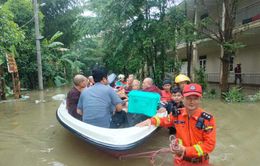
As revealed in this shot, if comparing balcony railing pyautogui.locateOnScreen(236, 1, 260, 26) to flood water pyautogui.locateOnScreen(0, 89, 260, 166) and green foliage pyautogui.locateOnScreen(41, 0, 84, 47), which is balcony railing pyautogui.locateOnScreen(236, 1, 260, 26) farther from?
green foliage pyautogui.locateOnScreen(41, 0, 84, 47)

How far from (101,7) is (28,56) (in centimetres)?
740

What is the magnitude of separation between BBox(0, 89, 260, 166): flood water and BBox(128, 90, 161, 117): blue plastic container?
758mm

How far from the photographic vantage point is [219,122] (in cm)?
849

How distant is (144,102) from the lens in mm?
5652

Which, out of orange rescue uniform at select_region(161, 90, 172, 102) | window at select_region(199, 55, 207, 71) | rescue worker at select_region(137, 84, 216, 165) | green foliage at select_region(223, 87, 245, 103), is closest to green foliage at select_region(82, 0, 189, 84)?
green foliage at select_region(223, 87, 245, 103)

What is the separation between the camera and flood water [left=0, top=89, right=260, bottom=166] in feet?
17.3

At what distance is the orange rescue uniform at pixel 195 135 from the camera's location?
98.2 inches

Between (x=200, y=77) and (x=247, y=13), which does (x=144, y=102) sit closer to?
(x=200, y=77)

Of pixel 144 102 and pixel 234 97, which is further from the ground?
pixel 144 102

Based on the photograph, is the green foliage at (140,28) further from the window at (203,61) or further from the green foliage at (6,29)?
the window at (203,61)

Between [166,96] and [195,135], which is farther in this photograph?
[166,96]

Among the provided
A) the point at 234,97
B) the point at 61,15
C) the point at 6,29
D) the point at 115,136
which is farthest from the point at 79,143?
the point at 61,15

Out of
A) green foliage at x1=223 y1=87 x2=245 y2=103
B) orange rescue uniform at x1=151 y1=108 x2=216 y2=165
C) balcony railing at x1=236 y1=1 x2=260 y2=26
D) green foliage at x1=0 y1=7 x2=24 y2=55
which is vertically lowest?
green foliage at x1=223 y1=87 x2=245 y2=103

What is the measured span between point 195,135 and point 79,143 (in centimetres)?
437
